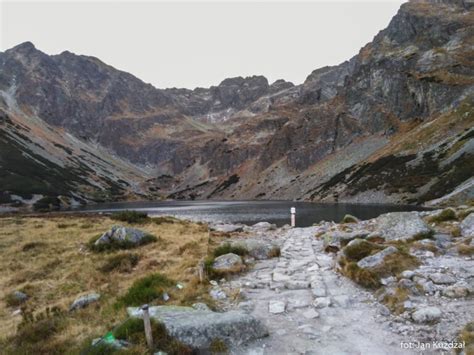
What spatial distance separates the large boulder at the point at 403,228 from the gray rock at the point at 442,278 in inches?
226

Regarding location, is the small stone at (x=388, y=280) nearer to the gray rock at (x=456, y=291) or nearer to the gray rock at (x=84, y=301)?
the gray rock at (x=456, y=291)

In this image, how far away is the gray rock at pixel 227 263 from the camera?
1534cm

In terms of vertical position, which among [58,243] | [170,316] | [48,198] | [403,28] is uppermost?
[403,28]

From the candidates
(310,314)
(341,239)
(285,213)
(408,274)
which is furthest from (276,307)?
(285,213)

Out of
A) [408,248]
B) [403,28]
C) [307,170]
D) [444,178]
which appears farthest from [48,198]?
[403,28]

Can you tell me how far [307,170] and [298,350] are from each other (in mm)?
168332

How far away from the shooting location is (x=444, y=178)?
262ft

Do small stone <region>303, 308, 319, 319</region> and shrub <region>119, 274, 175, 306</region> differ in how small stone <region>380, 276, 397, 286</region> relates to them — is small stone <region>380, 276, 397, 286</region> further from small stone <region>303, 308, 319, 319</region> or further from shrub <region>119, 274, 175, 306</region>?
shrub <region>119, 274, 175, 306</region>

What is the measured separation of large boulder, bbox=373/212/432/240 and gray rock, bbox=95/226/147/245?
1684 centimetres

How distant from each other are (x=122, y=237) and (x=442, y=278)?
2105 centimetres

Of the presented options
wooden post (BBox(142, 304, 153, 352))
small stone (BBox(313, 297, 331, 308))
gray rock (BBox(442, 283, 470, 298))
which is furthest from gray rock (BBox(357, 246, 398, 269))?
wooden post (BBox(142, 304, 153, 352))

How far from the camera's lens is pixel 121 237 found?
84.9 feet

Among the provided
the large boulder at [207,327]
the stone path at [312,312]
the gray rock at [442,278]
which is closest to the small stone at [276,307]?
the stone path at [312,312]

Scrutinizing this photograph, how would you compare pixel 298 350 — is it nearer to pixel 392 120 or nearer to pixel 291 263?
pixel 291 263
